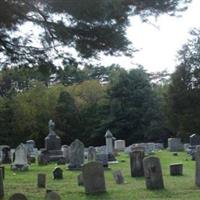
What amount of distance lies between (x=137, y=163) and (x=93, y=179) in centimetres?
497

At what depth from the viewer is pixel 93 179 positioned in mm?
14766

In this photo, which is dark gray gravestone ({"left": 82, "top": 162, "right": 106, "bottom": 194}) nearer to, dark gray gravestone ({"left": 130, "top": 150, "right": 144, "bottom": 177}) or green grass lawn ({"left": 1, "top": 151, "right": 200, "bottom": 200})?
green grass lawn ({"left": 1, "top": 151, "right": 200, "bottom": 200})

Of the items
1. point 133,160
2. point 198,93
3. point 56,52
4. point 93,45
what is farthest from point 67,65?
point 198,93

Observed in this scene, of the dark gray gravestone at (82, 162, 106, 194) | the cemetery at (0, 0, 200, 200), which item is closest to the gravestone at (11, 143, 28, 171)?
the cemetery at (0, 0, 200, 200)

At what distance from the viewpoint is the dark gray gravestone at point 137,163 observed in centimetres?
1935

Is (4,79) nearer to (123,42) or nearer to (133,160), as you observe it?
(133,160)

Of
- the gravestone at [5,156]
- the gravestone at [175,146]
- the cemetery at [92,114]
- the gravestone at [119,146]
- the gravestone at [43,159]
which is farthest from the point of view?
the gravestone at [119,146]

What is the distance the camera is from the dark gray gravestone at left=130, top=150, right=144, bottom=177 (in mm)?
19350

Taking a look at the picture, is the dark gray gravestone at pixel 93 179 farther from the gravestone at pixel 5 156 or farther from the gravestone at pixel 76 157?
the gravestone at pixel 5 156

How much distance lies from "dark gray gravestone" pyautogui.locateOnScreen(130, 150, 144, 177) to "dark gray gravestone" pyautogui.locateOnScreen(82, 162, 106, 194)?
15.2ft

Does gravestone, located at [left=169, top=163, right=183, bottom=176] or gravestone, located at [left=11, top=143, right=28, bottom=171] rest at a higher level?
gravestone, located at [left=11, top=143, right=28, bottom=171]

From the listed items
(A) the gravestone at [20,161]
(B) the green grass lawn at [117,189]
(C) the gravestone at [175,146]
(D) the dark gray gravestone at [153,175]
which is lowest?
(B) the green grass lawn at [117,189]

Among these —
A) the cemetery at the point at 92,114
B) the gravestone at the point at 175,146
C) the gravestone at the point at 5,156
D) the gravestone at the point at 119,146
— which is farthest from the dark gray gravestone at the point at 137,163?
the gravestone at the point at 119,146

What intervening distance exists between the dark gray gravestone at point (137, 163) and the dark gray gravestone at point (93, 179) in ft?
15.2
